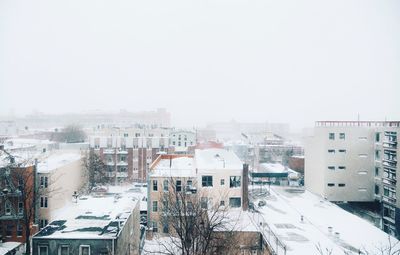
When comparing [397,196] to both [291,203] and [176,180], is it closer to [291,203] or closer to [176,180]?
[291,203]

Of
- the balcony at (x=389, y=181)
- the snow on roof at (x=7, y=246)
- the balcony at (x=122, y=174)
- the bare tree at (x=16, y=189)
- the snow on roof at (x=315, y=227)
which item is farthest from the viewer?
the balcony at (x=122, y=174)

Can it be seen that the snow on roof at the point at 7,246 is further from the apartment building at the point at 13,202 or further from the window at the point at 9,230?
the window at the point at 9,230

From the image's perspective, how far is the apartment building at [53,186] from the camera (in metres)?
29.6

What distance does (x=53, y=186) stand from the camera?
30.5 meters

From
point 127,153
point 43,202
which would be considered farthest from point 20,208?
point 127,153

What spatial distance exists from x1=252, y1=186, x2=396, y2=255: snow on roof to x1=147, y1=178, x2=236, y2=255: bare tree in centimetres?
374

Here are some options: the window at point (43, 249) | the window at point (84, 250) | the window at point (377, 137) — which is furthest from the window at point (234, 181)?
the window at point (377, 137)

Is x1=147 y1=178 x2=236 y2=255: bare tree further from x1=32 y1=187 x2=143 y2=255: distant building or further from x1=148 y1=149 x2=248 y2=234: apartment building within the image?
x1=32 y1=187 x2=143 y2=255: distant building

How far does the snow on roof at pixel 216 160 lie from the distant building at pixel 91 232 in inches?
355

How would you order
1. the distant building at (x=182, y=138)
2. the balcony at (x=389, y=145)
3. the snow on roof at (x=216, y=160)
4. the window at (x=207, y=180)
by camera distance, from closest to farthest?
1. the window at (x=207, y=180)
2. the snow on roof at (x=216, y=160)
3. the balcony at (x=389, y=145)
4. the distant building at (x=182, y=138)

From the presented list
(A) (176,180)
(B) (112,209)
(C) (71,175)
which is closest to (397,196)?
(A) (176,180)

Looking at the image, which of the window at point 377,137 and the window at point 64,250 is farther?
the window at point 377,137

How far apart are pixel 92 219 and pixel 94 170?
2786cm

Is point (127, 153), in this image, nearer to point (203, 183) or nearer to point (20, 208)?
point (20, 208)
